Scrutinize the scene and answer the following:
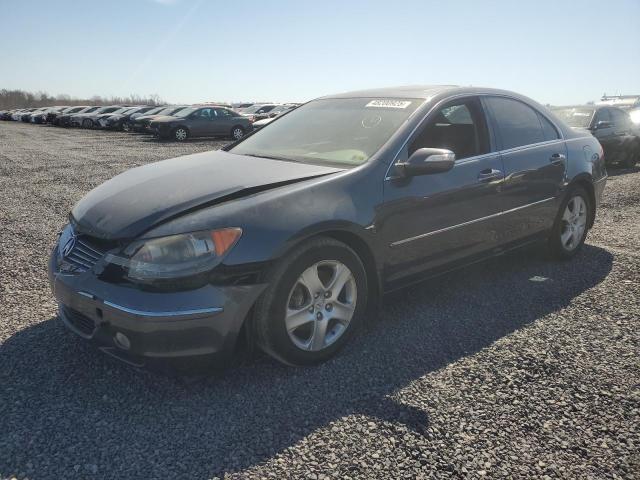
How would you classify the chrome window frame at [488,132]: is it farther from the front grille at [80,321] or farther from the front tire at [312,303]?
the front grille at [80,321]

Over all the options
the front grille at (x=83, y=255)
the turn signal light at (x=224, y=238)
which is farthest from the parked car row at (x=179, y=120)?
the turn signal light at (x=224, y=238)

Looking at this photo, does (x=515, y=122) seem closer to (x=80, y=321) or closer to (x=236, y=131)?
(x=80, y=321)

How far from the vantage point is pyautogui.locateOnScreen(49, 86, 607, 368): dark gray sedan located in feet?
8.82

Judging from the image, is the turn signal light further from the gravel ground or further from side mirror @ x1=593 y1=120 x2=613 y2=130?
side mirror @ x1=593 y1=120 x2=613 y2=130

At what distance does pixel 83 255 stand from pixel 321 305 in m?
1.35

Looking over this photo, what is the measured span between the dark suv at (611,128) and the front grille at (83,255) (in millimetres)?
10432

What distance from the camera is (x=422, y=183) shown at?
356 cm

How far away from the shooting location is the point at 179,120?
22.7 meters

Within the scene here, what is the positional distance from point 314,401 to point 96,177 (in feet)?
30.6

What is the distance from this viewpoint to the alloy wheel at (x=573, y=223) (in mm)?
5039

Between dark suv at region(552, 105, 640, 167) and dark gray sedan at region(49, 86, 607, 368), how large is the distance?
748cm

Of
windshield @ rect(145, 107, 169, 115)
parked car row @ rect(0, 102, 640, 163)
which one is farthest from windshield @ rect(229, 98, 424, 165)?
windshield @ rect(145, 107, 169, 115)

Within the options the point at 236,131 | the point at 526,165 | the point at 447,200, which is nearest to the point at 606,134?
the point at 526,165

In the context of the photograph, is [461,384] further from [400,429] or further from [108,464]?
[108,464]
